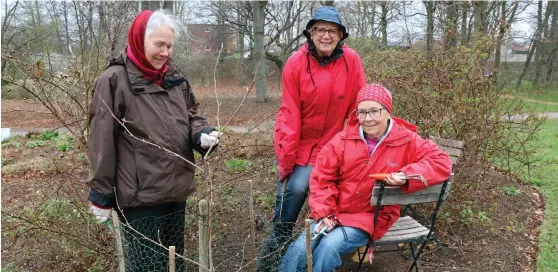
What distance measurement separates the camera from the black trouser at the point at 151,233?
2520mm

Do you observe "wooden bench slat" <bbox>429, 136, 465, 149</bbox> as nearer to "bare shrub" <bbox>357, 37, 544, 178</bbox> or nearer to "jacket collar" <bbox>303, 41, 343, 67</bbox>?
"bare shrub" <bbox>357, 37, 544, 178</bbox>

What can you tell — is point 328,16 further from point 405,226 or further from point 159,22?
point 405,226

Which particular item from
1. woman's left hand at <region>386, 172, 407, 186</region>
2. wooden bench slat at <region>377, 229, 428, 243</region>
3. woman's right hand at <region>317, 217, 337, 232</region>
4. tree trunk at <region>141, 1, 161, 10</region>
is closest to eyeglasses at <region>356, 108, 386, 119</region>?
woman's left hand at <region>386, 172, 407, 186</region>

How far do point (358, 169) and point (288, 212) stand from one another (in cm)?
66

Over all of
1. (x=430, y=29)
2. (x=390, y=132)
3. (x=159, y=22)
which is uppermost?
(x=430, y=29)

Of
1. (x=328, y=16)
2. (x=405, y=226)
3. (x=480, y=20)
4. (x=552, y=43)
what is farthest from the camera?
(x=552, y=43)

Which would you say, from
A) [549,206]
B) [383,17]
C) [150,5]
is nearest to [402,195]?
[549,206]

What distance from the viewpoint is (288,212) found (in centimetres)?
326

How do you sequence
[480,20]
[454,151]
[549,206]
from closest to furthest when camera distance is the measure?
[454,151]
[549,206]
[480,20]

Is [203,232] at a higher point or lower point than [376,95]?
lower

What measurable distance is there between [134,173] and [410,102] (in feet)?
10.7

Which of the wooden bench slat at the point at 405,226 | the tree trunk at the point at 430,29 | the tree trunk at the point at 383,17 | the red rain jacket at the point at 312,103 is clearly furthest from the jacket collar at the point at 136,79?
the tree trunk at the point at 383,17

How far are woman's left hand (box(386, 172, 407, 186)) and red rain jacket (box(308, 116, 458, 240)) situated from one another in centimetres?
15

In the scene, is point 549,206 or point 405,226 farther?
point 549,206
